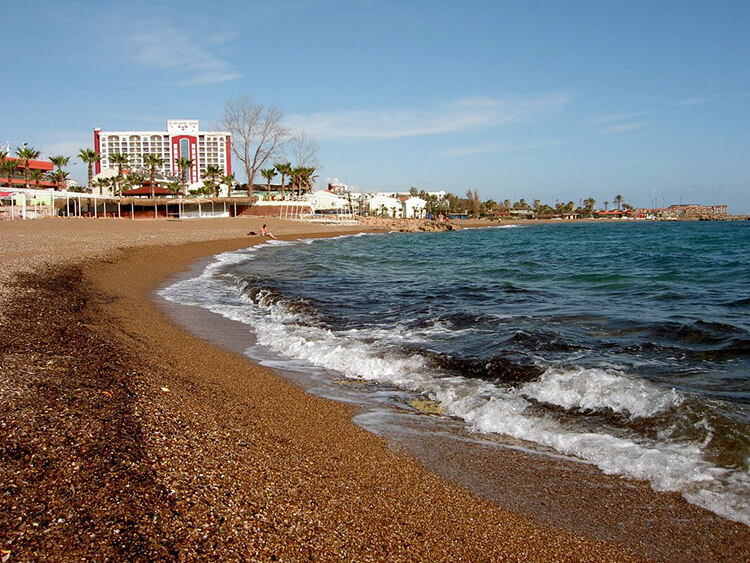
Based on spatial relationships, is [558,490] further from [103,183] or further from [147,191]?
[103,183]

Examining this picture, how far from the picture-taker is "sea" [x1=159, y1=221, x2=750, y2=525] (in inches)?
178

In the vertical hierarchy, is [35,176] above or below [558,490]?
above

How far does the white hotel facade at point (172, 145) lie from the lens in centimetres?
13050

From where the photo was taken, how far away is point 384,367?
22.6ft

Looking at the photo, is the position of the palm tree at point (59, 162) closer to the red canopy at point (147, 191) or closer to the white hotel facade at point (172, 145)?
the red canopy at point (147, 191)

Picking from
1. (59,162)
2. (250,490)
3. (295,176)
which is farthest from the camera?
(295,176)

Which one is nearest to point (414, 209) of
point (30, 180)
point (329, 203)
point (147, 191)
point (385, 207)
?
point (385, 207)

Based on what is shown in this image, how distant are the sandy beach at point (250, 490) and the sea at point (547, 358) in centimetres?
63

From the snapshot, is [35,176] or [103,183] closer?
[35,176]

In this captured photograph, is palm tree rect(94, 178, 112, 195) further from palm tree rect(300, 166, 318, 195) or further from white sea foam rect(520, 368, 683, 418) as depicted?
white sea foam rect(520, 368, 683, 418)

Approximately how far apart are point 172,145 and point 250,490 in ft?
462

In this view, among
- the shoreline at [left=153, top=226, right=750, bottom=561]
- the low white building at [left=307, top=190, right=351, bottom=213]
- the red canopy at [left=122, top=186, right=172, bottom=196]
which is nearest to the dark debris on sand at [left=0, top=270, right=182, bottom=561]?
the shoreline at [left=153, top=226, right=750, bottom=561]

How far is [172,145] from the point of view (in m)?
131

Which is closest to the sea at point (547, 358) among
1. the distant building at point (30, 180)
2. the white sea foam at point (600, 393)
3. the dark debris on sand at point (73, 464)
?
the white sea foam at point (600, 393)
